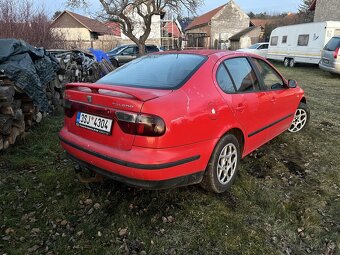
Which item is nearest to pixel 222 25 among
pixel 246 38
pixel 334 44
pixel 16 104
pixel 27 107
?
pixel 246 38

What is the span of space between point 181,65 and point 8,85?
2.82 m

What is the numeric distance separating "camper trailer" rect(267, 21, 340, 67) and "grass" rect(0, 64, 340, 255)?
1548 cm

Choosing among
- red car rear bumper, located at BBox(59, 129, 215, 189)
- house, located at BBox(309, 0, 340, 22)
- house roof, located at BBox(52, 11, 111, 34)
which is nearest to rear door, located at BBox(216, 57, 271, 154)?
red car rear bumper, located at BBox(59, 129, 215, 189)

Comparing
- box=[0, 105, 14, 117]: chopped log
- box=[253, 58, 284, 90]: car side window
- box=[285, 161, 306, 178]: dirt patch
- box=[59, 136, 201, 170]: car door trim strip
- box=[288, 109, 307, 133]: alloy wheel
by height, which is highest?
box=[253, 58, 284, 90]: car side window

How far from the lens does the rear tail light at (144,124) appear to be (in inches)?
99.7

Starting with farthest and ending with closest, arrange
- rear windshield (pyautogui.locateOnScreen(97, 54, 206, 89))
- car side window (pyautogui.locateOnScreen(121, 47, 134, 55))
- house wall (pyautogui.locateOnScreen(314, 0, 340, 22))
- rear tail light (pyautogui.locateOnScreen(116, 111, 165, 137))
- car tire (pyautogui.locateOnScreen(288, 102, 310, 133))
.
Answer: house wall (pyautogui.locateOnScreen(314, 0, 340, 22)) < car side window (pyautogui.locateOnScreen(121, 47, 134, 55)) < car tire (pyautogui.locateOnScreen(288, 102, 310, 133)) < rear windshield (pyautogui.locateOnScreen(97, 54, 206, 89)) < rear tail light (pyautogui.locateOnScreen(116, 111, 165, 137))

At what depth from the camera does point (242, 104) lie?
3414 mm

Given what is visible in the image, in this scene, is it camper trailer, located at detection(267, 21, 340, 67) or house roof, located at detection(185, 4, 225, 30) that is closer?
camper trailer, located at detection(267, 21, 340, 67)

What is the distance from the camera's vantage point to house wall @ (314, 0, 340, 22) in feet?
81.0

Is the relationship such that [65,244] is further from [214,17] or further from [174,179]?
[214,17]

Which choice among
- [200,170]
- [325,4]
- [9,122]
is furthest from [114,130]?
[325,4]

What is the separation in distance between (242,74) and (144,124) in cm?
170

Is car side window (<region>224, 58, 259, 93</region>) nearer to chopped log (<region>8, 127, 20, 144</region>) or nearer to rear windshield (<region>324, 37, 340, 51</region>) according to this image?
chopped log (<region>8, 127, 20, 144</region>)

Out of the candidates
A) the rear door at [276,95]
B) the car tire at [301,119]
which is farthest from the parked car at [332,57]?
the rear door at [276,95]
